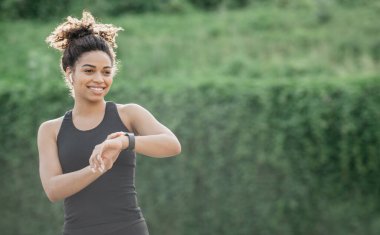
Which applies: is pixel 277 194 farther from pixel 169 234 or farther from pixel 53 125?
pixel 53 125

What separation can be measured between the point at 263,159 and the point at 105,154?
6.72 m

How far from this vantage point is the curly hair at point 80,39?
11.2 feet

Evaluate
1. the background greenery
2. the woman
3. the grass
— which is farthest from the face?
the grass

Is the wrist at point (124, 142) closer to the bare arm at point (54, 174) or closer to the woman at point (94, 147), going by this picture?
the woman at point (94, 147)

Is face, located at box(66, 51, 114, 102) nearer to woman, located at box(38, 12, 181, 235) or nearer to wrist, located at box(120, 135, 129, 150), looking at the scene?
woman, located at box(38, 12, 181, 235)

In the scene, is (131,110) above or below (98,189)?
above

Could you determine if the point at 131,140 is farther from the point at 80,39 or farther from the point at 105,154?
the point at 80,39

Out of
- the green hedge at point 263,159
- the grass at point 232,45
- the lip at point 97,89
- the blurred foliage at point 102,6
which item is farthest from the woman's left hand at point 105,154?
the blurred foliage at point 102,6

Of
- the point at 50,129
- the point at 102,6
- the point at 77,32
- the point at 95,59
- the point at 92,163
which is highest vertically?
the point at 102,6

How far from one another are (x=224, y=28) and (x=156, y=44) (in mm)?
1411

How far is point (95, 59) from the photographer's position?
3.36 metres

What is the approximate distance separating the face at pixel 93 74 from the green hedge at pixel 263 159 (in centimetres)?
627

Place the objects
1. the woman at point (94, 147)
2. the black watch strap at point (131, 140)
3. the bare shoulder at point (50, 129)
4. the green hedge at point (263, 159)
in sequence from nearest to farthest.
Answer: the black watch strap at point (131, 140) < the woman at point (94, 147) < the bare shoulder at point (50, 129) < the green hedge at point (263, 159)

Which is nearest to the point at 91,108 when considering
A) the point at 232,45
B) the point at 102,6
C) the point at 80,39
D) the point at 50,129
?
the point at 50,129
